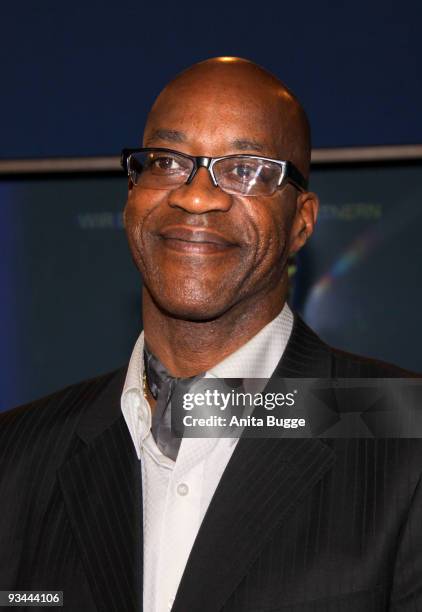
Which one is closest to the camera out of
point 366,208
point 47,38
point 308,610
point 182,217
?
point 308,610

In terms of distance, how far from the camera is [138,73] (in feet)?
7.00

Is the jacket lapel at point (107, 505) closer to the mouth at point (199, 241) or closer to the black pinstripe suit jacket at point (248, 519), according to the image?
the black pinstripe suit jacket at point (248, 519)

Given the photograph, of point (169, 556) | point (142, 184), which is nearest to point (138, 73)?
point (142, 184)

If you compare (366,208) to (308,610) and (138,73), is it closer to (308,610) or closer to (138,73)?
(138,73)

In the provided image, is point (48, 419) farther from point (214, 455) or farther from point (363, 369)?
point (363, 369)

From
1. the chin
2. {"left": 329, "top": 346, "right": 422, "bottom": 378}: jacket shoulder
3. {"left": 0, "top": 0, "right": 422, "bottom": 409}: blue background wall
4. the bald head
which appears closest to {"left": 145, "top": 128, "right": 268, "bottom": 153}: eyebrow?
the bald head

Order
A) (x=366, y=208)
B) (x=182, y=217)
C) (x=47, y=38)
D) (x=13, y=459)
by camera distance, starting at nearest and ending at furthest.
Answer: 1. (x=182, y=217)
2. (x=13, y=459)
3. (x=366, y=208)
4. (x=47, y=38)

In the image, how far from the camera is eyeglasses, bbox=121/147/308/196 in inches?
42.2

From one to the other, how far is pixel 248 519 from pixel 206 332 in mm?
229

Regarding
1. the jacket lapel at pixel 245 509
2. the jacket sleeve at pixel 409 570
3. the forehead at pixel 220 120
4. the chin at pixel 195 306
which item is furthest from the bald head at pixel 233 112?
the jacket sleeve at pixel 409 570

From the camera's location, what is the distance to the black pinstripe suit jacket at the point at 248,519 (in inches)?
38.3

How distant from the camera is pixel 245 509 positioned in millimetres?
1035

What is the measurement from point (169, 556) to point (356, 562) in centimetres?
21

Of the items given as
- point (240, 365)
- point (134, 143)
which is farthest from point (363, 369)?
point (134, 143)
